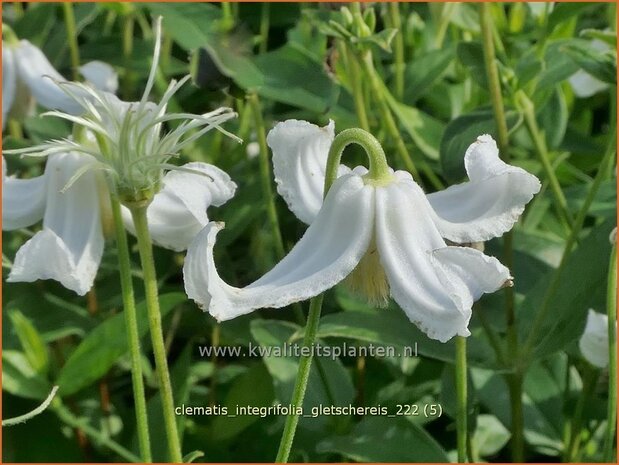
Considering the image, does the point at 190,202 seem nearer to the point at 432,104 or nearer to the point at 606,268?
the point at 606,268

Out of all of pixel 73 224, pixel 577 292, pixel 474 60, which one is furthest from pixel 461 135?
pixel 73 224

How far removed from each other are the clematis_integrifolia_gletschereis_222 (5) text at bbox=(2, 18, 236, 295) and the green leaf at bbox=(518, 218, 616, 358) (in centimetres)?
37

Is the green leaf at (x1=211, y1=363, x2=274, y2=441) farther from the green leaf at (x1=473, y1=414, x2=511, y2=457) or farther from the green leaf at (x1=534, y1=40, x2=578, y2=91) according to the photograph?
the green leaf at (x1=534, y1=40, x2=578, y2=91)

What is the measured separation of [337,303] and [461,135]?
239mm

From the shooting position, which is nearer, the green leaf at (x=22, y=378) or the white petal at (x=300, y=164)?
the white petal at (x=300, y=164)

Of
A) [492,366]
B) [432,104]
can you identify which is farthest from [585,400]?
[432,104]

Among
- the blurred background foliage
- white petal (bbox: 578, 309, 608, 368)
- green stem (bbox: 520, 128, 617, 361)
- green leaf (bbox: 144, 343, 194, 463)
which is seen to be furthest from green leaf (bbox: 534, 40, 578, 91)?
green leaf (bbox: 144, 343, 194, 463)

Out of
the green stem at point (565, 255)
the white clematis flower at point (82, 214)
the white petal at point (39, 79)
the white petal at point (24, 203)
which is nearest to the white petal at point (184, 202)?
the white clematis flower at point (82, 214)

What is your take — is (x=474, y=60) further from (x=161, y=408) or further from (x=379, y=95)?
(x=161, y=408)

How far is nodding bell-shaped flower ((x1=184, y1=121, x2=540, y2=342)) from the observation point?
59 cm

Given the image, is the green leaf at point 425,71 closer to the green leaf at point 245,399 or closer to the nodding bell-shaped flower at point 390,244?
the green leaf at point 245,399

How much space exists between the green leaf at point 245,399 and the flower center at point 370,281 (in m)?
0.37

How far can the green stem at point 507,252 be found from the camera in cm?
95

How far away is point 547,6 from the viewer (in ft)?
3.62
